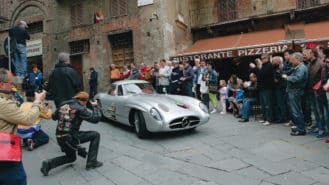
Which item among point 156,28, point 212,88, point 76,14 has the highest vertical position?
point 76,14

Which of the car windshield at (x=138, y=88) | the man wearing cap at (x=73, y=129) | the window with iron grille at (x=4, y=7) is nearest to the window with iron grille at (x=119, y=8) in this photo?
the window with iron grille at (x=4, y=7)

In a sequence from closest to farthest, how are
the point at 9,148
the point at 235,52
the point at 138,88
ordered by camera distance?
the point at 9,148 < the point at 138,88 < the point at 235,52

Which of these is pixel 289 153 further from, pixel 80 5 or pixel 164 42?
pixel 80 5

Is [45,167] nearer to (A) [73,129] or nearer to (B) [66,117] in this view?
(A) [73,129]

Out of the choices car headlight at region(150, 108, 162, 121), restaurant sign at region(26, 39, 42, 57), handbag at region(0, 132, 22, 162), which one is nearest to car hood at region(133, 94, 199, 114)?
car headlight at region(150, 108, 162, 121)

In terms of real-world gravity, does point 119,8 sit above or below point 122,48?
above

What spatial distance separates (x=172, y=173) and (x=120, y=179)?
2.75 feet

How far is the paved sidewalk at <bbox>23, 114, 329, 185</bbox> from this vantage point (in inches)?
196

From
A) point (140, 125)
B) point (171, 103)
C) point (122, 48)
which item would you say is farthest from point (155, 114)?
point (122, 48)

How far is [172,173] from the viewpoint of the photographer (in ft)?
17.2

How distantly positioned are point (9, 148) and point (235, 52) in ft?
Answer: 44.3

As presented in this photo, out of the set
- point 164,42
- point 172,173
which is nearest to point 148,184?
point 172,173

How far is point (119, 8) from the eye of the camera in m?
18.1

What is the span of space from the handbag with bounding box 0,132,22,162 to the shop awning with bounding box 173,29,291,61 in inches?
517
